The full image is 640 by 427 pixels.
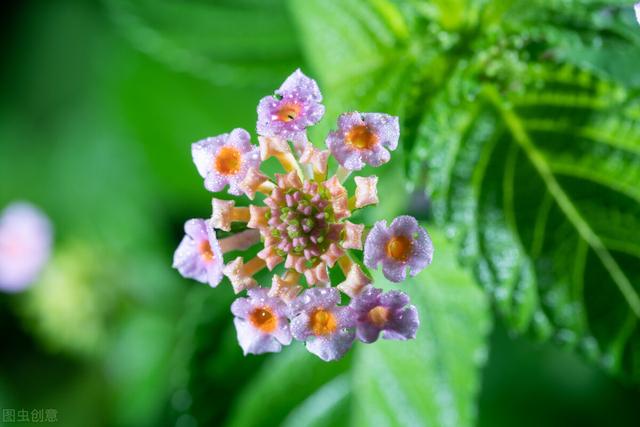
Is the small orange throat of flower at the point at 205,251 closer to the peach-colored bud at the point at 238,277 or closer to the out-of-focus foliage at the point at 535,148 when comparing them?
the peach-colored bud at the point at 238,277

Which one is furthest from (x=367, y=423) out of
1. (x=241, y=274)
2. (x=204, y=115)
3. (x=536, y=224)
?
(x=204, y=115)

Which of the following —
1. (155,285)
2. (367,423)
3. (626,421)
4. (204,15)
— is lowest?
(626,421)

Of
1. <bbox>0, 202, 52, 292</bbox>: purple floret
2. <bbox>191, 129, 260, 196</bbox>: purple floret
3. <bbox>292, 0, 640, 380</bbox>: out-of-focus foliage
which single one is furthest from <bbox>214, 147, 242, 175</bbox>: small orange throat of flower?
<bbox>0, 202, 52, 292</bbox>: purple floret

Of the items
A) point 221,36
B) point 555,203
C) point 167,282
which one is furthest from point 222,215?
point 167,282

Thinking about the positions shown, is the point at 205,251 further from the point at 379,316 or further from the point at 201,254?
the point at 379,316

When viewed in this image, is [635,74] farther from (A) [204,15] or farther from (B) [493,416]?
(B) [493,416]

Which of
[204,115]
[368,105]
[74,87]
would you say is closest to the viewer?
[368,105]

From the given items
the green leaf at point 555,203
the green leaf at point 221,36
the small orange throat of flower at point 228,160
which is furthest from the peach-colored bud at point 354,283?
the green leaf at point 221,36
